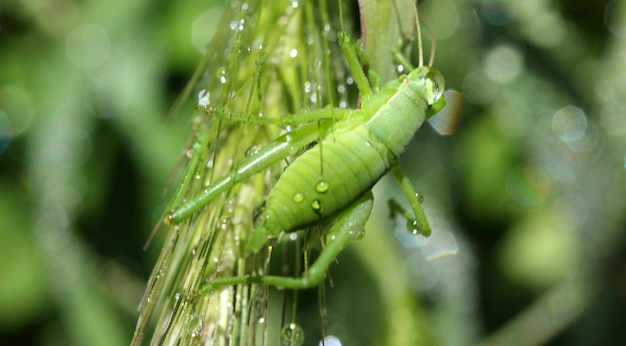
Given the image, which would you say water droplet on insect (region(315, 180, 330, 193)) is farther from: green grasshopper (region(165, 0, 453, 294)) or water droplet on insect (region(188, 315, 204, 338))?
water droplet on insect (region(188, 315, 204, 338))

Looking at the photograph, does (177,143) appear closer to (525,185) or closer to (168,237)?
(168,237)

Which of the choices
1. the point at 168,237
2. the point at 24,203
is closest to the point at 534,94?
the point at 168,237

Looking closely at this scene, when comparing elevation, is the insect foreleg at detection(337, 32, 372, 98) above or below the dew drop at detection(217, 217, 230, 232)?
above

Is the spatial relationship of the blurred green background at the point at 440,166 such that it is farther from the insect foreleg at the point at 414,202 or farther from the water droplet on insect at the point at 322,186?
the water droplet on insect at the point at 322,186

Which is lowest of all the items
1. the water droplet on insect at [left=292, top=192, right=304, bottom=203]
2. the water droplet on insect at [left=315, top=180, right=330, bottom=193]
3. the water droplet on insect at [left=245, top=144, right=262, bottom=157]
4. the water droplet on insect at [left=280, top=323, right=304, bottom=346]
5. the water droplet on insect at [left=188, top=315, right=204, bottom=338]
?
the water droplet on insect at [left=280, top=323, right=304, bottom=346]

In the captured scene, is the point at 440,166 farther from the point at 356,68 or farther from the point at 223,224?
the point at 223,224

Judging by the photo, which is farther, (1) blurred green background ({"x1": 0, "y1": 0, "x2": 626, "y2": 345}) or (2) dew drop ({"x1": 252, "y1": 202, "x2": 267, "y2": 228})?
(1) blurred green background ({"x1": 0, "y1": 0, "x2": 626, "y2": 345})

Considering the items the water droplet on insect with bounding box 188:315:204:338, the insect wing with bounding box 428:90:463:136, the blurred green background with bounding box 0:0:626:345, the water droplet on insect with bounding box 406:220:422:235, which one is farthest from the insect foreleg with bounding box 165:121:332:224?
the insect wing with bounding box 428:90:463:136
